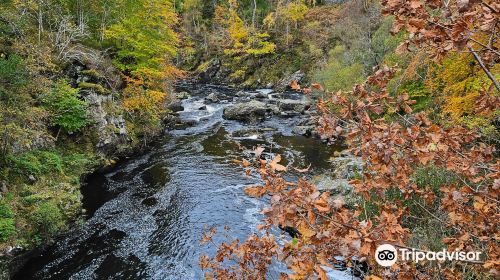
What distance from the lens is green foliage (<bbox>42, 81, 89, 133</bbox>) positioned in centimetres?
1340

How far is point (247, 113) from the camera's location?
27.0 meters

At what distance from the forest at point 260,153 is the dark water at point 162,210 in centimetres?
9

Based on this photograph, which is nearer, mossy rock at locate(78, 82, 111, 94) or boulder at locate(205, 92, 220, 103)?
mossy rock at locate(78, 82, 111, 94)

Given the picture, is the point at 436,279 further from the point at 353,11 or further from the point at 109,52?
the point at 353,11

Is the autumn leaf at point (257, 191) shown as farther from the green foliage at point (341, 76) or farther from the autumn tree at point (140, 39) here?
the green foliage at point (341, 76)

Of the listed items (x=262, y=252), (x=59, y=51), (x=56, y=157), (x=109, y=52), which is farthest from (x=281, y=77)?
(x=262, y=252)

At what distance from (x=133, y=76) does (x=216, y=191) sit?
9884mm

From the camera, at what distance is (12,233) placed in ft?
28.8

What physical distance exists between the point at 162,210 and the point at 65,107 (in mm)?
5940

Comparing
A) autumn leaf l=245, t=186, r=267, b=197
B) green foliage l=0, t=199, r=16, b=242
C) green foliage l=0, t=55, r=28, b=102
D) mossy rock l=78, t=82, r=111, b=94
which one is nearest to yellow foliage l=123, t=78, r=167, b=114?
Result: mossy rock l=78, t=82, r=111, b=94

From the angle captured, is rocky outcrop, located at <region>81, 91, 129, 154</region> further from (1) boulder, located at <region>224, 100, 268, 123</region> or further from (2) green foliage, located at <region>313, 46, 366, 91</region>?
(2) green foliage, located at <region>313, 46, 366, 91</region>

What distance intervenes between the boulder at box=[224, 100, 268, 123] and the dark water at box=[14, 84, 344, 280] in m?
5.12

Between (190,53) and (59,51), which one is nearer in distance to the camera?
(59,51)

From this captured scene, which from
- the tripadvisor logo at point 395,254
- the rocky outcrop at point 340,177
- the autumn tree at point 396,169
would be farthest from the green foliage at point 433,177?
the autumn tree at point 396,169
